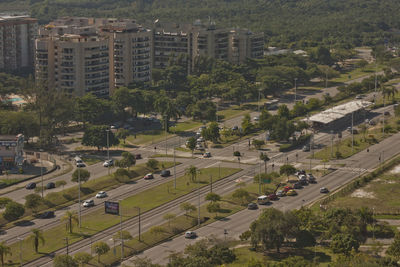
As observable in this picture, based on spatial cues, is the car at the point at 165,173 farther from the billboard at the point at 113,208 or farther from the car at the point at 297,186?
the billboard at the point at 113,208

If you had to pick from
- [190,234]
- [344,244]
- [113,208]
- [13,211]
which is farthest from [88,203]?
[344,244]

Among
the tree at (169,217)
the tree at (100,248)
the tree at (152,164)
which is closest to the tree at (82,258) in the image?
the tree at (100,248)

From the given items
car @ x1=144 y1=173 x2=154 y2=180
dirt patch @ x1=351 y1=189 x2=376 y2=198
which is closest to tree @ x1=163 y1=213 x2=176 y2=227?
car @ x1=144 y1=173 x2=154 y2=180

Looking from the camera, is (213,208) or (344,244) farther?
(213,208)

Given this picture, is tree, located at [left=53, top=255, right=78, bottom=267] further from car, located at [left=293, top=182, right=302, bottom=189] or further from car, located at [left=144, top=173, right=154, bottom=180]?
car, located at [left=293, top=182, right=302, bottom=189]

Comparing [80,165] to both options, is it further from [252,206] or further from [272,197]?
[272,197]

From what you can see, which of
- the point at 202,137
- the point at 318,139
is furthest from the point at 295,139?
the point at 202,137
